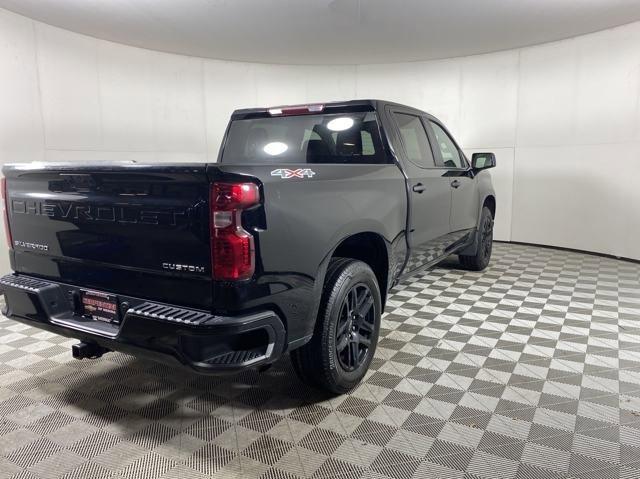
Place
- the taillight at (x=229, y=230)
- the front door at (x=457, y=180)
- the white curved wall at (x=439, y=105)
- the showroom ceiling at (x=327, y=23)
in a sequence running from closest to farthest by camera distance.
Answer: the taillight at (x=229, y=230) → the front door at (x=457, y=180) → the showroom ceiling at (x=327, y=23) → the white curved wall at (x=439, y=105)

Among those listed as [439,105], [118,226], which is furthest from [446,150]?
[439,105]

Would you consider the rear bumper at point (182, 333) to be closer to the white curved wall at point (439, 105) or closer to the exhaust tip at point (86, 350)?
the exhaust tip at point (86, 350)

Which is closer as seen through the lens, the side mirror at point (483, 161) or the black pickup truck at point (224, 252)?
the black pickup truck at point (224, 252)

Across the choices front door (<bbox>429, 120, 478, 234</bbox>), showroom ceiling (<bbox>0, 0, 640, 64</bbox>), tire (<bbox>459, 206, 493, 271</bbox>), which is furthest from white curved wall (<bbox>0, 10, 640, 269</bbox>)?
front door (<bbox>429, 120, 478, 234</bbox>)

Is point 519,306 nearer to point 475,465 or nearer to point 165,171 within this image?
point 475,465

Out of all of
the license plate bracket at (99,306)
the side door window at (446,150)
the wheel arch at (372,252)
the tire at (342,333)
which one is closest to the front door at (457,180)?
the side door window at (446,150)

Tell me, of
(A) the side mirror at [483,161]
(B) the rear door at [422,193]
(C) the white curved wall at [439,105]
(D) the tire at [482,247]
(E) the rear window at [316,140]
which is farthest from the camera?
(C) the white curved wall at [439,105]

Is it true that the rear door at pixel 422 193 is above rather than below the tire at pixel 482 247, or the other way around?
above

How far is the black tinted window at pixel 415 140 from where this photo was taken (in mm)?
3553

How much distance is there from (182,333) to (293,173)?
33.3 inches

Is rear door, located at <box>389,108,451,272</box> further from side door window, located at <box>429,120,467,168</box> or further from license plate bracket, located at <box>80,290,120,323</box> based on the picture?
license plate bracket, located at <box>80,290,120,323</box>

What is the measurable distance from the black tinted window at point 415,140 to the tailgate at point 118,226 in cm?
201

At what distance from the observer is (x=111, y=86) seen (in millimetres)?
6422

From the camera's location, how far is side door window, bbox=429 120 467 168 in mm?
4200
